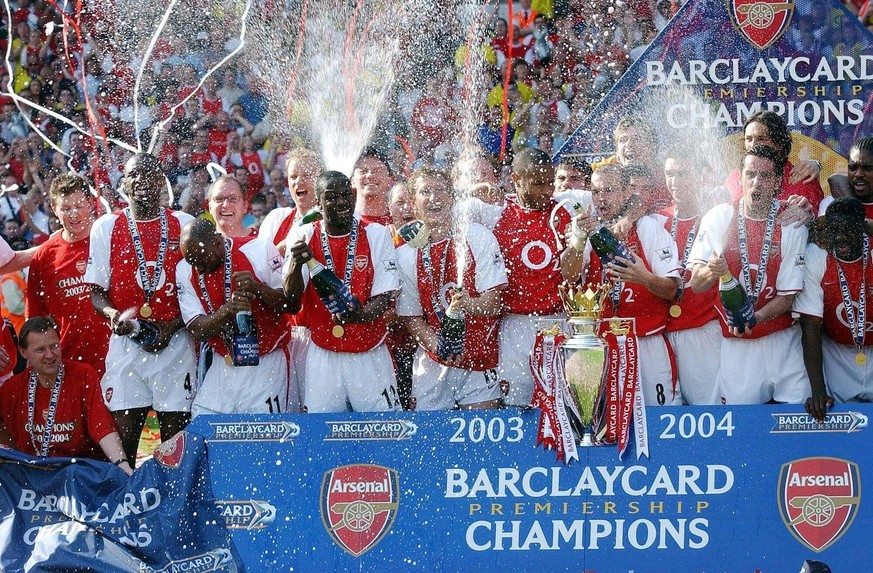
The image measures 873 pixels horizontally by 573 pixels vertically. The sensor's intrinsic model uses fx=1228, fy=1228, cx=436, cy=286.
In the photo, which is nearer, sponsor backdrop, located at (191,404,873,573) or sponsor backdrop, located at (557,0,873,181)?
sponsor backdrop, located at (191,404,873,573)

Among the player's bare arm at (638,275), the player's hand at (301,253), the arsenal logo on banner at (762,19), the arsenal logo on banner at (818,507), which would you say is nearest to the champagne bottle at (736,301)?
the player's bare arm at (638,275)

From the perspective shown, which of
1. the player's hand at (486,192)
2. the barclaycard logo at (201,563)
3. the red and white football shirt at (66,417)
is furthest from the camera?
the player's hand at (486,192)

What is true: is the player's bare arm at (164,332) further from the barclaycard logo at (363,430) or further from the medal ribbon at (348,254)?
the barclaycard logo at (363,430)

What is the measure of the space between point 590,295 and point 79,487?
2.58m

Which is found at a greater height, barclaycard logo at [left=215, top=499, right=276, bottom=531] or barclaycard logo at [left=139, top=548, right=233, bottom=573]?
barclaycard logo at [left=215, top=499, right=276, bottom=531]

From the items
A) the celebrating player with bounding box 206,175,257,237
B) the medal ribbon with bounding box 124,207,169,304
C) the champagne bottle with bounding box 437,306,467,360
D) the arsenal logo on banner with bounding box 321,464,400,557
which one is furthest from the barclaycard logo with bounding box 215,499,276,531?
the celebrating player with bounding box 206,175,257,237

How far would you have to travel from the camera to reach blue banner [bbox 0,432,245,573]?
222 inches

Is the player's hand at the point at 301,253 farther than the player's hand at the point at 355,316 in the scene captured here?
Answer: No

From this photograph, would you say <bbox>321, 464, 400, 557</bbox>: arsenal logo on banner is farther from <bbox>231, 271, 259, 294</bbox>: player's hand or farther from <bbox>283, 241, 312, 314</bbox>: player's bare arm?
<bbox>231, 271, 259, 294</bbox>: player's hand

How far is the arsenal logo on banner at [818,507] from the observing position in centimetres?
565

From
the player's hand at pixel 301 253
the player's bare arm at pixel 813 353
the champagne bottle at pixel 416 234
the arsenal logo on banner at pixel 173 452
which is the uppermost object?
the champagne bottle at pixel 416 234

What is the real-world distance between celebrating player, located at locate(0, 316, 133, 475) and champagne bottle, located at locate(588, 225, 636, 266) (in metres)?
2.65

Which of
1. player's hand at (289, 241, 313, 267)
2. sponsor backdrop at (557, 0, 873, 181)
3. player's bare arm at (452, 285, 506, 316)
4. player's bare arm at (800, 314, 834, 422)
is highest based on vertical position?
sponsor backdrop at (557, 0, 873, 181)

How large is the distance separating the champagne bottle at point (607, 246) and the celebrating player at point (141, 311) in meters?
2.29
